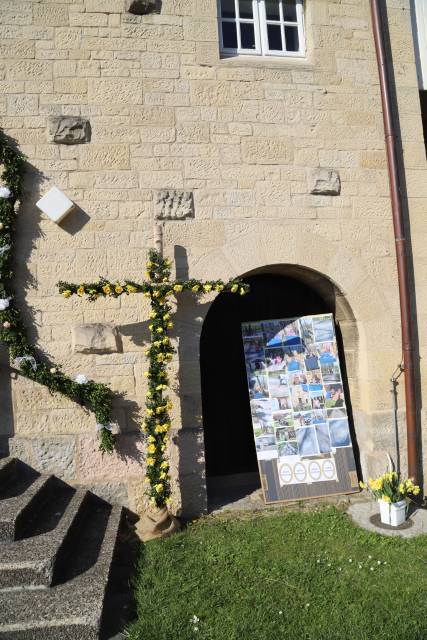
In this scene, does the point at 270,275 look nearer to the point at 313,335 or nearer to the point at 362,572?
the point at 313,335

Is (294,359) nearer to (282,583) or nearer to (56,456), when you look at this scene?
(282,583)

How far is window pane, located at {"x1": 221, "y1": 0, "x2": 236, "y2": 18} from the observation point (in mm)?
4785

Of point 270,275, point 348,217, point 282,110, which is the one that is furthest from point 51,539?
point 282,110

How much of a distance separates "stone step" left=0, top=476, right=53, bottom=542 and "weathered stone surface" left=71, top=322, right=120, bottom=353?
1.15 metres

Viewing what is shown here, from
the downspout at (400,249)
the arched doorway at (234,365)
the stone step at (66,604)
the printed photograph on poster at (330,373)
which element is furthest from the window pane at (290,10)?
the stone step at (66,604)

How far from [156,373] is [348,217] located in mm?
2488

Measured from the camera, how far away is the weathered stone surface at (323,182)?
4.54 meters

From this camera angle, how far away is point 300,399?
14.8 ft

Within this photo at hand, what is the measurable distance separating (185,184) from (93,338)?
170cm

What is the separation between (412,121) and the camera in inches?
189

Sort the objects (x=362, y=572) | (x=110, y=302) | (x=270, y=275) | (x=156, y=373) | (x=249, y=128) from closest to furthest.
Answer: (x=362, y=572) → (x=156, y=373) → (x=110, y=302) → (x=249, y=128) → (x=270, y=275)

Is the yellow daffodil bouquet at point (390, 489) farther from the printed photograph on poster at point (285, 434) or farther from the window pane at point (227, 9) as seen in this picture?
the window pane at point (227, 9)

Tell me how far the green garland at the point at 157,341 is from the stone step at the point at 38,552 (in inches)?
27.3

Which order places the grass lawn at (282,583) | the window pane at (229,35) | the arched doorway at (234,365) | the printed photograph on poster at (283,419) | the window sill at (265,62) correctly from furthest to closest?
the arched doorway at (234,365), the window pane at (229,35), the window sill at (265,62), the printed photograph on poster at (283,419), the grass lawn at (282,583)
